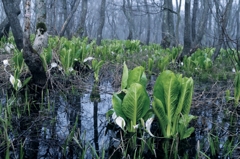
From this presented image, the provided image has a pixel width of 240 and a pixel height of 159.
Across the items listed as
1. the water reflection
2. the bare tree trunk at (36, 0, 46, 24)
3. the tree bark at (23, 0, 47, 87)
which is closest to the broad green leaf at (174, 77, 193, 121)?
the water reflection

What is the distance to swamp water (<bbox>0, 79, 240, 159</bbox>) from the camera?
62.7 inches

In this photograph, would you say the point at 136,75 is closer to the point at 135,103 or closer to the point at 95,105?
the point at 135,103

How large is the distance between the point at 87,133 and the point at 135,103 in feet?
1.38

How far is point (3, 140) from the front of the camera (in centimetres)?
163

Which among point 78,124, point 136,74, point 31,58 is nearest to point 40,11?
point 31,58

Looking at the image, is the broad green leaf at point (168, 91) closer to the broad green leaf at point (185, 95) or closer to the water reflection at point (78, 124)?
the broad green leaf at point (185, 95)

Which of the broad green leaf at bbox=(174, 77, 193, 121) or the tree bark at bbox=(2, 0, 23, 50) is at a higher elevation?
the tree bark at bbox=(2, 0, 23, 50)

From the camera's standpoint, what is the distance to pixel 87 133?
1.93 meters

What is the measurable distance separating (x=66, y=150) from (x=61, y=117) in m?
0.63

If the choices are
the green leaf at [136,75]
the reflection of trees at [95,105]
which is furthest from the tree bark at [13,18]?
the green leaf at [136,75]

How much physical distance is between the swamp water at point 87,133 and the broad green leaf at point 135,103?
7.8 inches

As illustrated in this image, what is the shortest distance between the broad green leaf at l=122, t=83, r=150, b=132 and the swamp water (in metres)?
0.20

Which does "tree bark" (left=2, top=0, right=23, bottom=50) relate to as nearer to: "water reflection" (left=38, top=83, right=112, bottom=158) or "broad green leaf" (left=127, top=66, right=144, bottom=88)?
"water reflection" (left=38, top=83, right=112, bottom=158)

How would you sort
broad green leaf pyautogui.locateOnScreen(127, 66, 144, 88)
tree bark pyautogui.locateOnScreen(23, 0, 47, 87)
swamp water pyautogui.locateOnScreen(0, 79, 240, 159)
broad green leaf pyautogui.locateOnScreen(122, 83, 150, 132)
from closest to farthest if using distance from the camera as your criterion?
1. swamp water pyautogui.locateOnScreen(0, 79, 240, 159)
2. broad green leaf pyautogui.locateOnScreen(122, 83, 150, 132)
3. broad green leaf pyautogui.locateOnScreen(127, 66, 144, 88)
4. tree bark pyautogui.locateOnScreen(23, 0, 47, 87)
